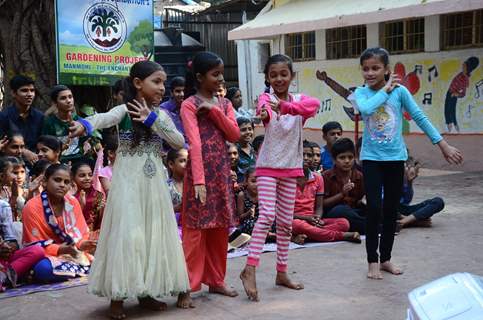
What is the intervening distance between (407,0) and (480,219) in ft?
14.9

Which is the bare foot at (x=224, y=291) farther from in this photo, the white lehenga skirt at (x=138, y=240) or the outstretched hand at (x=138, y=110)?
the outstretched hand at (x=138, y=110)

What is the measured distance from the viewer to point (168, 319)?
419cm

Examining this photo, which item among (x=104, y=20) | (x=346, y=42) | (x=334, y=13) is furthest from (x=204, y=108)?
(x=346, y=42)

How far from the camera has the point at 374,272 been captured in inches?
199

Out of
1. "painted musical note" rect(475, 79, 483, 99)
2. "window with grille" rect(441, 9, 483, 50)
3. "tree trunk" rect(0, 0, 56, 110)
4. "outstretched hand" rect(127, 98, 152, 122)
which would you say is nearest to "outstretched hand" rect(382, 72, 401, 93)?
"outstretched hand" rect(127, 98, 152, 122)

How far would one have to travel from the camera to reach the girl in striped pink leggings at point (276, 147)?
4652 millimetres

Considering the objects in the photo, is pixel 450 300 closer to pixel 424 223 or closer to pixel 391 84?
pixel 391 84

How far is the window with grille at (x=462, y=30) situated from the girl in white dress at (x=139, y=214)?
26.3 ft

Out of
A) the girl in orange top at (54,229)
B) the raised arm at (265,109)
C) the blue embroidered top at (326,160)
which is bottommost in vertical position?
the girl in orange top at (54,229)

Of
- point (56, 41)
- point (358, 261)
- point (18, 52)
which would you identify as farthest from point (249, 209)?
point (18, 52)

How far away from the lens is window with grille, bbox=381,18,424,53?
12.1 m

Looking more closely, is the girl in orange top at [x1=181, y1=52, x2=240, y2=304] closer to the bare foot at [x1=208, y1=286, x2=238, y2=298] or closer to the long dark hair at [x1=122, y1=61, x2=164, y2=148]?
the bare foot at [x1=208, y1=286, x2=238, y2=298]

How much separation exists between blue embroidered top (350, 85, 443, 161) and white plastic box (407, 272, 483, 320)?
8.75 ft

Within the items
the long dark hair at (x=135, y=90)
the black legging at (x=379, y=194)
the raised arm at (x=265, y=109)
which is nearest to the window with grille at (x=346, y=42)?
the black legging at (x=379, y=194)
